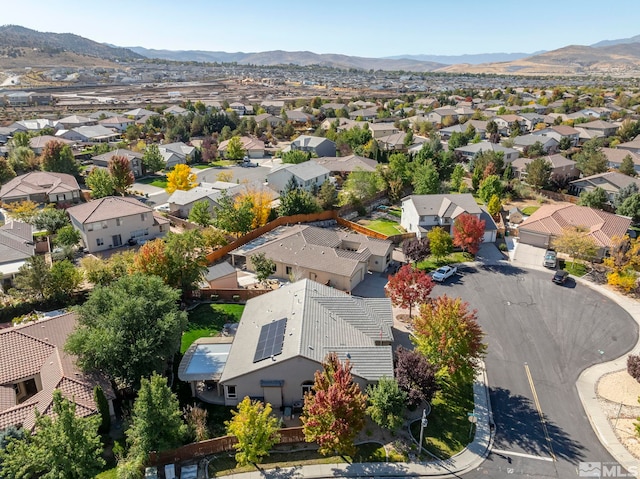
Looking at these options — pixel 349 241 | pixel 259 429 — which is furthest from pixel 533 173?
pixel 259 429

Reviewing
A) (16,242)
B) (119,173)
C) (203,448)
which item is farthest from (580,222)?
(119,173)

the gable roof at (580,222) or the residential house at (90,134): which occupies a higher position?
the residential house at (90,134)

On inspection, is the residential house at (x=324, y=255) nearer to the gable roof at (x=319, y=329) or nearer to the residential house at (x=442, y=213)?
the gable roof at (x=319, y=329)

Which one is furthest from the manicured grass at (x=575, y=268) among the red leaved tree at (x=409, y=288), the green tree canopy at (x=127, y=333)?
the green tree canopy at (x=127, y=333)

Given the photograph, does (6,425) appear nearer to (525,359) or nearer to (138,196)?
(525,359)

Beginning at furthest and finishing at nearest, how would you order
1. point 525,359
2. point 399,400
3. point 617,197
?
point 617,197
point 525,359
point 399,400

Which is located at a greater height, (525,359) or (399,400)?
(399,400)
